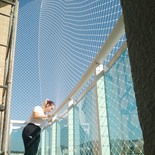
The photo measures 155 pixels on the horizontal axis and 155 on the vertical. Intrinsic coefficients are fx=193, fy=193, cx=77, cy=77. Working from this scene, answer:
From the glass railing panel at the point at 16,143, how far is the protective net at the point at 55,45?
0.46 meters

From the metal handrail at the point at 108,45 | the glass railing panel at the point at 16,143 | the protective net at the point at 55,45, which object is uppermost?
the protective net at the point at 55,45

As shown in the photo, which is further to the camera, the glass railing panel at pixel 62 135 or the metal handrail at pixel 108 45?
the glass railing panel at pixel 62 135

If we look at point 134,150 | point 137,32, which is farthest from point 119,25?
point 137,32

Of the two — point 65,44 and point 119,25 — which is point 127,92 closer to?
point 119,25

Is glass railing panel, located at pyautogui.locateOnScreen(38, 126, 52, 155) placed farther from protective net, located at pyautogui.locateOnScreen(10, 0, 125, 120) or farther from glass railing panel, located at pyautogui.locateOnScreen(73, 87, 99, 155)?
glass railing panel, located at pyautogui.locateOnScreen(73, 87, 99, 155)

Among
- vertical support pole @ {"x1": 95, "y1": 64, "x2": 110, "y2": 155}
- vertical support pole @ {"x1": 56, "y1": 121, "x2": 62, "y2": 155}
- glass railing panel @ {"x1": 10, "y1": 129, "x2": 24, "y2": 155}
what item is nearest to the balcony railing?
vertical support pole @ {"x1": 95, "y1": 64, "x2": 110, "y2": 155}

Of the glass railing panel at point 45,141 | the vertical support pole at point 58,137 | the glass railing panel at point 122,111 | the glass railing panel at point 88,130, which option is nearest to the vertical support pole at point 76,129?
the glass railing panel at point 88,130

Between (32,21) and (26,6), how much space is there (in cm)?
56

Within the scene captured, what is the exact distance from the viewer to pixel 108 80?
5.85ft

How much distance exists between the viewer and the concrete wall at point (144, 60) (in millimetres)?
358

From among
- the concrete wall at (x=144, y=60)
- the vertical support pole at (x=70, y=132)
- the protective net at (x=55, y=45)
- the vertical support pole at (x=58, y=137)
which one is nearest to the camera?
the concrete wall at (x=144, y=60)

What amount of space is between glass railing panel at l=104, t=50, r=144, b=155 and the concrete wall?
84 cm

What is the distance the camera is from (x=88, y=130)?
2230 millimetres

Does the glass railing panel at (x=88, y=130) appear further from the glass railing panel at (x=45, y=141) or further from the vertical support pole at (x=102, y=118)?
the glass railing panel at (x=45, y=141)
